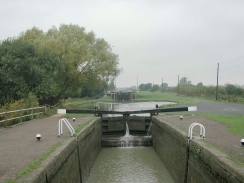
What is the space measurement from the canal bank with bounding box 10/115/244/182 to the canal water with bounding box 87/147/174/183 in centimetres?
48

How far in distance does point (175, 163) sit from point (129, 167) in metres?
2.36

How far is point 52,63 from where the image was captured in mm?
22453

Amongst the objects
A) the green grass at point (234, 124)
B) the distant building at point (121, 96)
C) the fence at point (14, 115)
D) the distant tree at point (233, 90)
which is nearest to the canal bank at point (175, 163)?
the green grass at point (234, 124)

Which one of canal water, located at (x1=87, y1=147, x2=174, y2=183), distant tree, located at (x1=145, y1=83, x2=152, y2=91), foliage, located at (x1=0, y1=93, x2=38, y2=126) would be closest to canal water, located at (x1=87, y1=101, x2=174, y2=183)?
canal water, located at (x1=87, y1=147, x2=174, y2=183)

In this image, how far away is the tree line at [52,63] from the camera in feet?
63.6

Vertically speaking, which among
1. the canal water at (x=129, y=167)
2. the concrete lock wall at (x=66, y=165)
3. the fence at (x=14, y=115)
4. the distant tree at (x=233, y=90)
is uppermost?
the distant tree at (x=233, y=90)

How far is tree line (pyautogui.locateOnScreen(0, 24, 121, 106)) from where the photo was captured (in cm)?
1938

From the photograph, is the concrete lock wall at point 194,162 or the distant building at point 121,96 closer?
the concrete lock wall at point 194,162

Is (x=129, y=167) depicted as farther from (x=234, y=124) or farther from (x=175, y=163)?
(x=234, y=124)

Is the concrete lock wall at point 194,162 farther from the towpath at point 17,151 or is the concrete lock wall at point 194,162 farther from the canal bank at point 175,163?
the towpath at point 17,151

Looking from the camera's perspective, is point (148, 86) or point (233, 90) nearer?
point (233, 90)

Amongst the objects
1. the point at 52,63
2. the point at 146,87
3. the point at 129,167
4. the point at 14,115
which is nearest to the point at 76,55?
the point at 52,63

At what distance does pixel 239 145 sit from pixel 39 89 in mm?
15645

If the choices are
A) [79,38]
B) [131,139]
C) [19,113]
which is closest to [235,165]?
[131,139]
